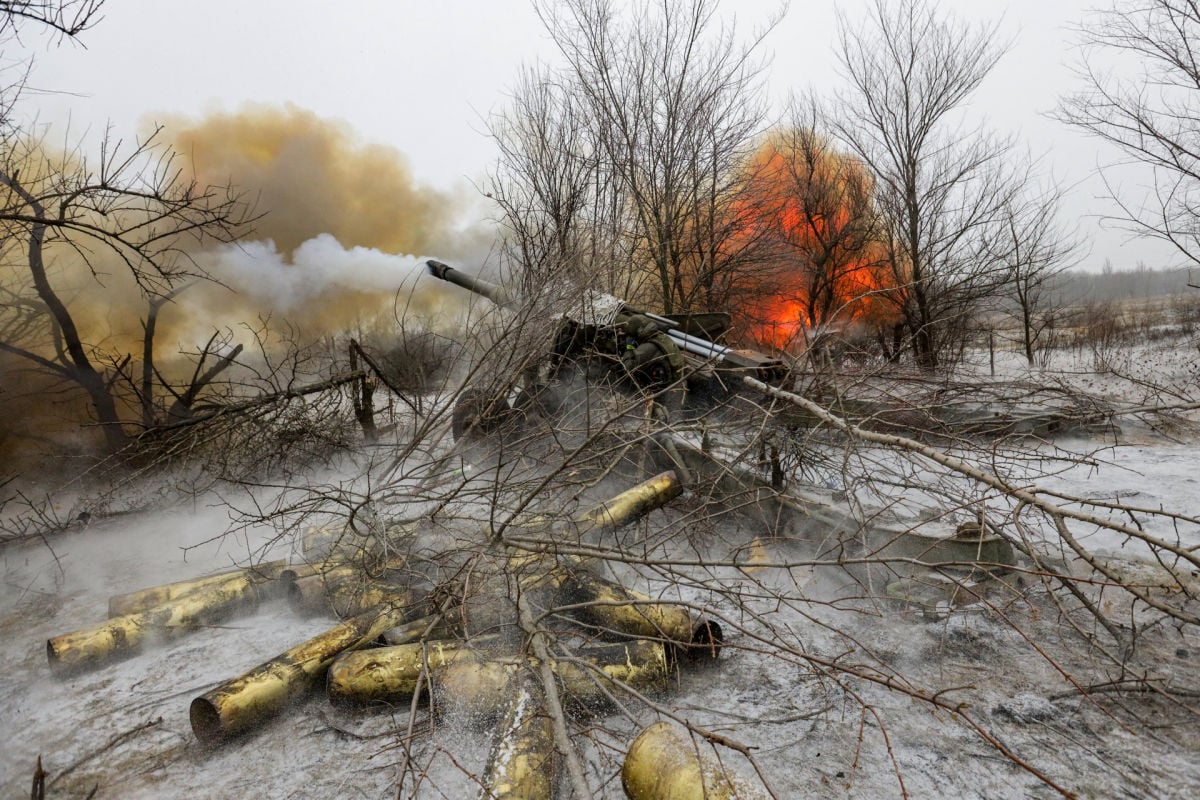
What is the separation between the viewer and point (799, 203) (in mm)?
17844

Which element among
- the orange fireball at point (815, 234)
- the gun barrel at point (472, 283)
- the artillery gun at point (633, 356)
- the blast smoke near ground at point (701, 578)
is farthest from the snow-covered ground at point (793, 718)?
the orange fireball at point (815, 234)

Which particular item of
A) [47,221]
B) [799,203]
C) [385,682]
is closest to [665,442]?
[385,682]

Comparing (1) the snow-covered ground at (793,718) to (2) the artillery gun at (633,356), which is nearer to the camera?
(1) the snow-covered ground at (793,718)

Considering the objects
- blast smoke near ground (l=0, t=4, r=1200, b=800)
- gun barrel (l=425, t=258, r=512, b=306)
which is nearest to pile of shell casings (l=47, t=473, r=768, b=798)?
blast smoke near ground (l=0, t=4, r=1200, b=800)

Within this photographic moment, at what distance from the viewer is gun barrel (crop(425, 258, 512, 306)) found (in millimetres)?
6780

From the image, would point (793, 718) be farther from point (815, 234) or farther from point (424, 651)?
point (815, 234)

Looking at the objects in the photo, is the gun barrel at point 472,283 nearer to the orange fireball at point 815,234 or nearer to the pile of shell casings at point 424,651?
the pile of shell casings at point 424,651

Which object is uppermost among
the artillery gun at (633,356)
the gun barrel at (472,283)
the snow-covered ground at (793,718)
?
the gun barrel at (472,283)

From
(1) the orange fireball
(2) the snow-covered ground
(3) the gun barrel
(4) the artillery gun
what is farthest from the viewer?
(1) the orange fireball

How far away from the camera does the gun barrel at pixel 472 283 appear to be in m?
6.78

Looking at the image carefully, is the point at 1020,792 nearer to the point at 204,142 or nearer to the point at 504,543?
the point at 504,543

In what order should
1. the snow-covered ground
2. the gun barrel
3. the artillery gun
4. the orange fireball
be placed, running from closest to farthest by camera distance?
the snow-covered ground < the artillery gun < the gun barrel < the orange fireball

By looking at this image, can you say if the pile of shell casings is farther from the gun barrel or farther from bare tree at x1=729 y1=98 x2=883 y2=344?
bare tree at x1=729 y1=98 x2=883 y2=344

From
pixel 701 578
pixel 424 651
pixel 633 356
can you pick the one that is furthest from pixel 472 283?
pixel 424 651
